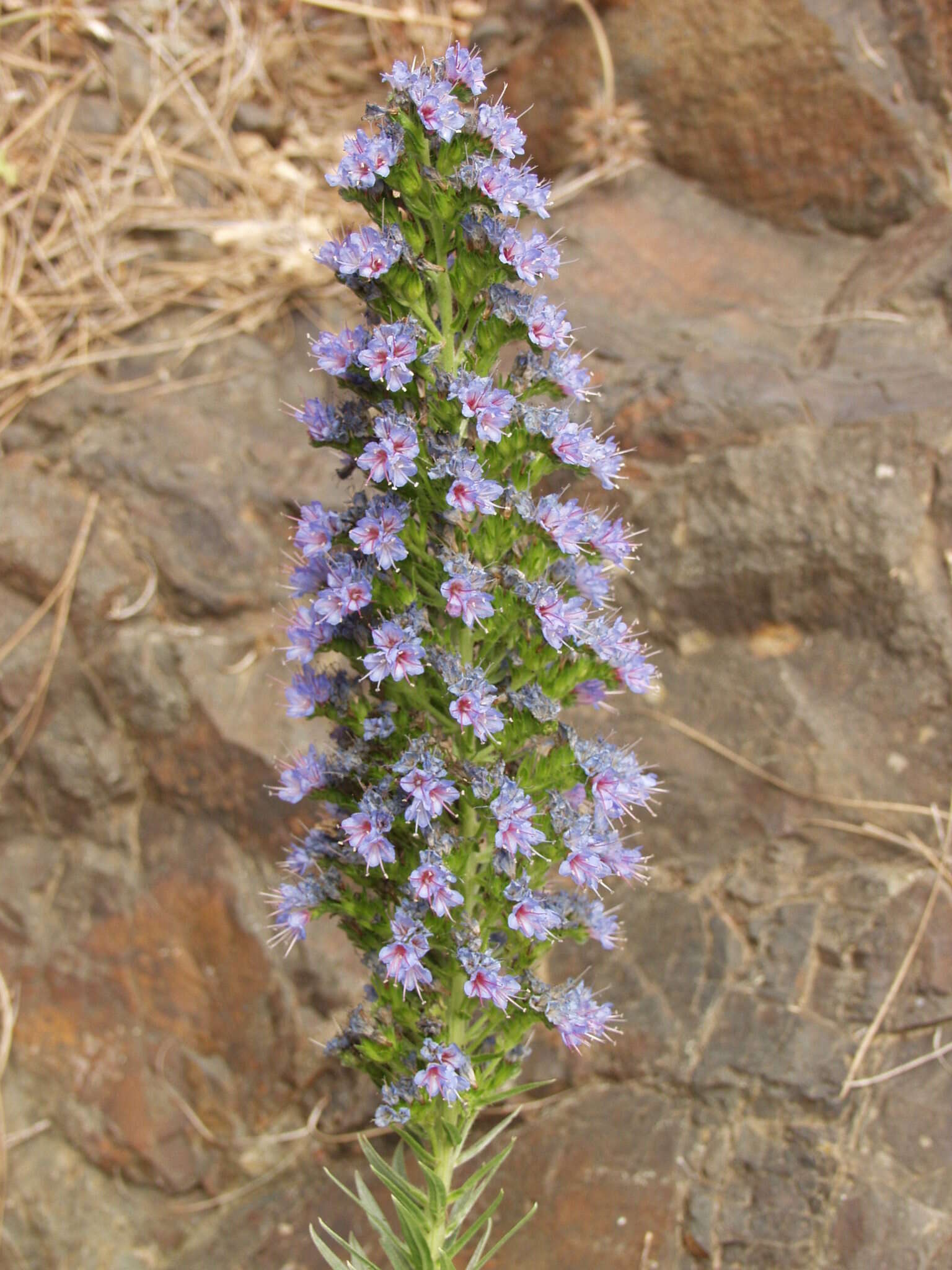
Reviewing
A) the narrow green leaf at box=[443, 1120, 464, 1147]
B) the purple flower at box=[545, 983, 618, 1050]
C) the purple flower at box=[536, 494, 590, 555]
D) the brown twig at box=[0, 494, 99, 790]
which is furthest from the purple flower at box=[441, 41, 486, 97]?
the brown twig at box=[0, 494, 99, 790]

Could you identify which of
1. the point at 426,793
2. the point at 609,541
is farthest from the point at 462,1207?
the point at 609,541

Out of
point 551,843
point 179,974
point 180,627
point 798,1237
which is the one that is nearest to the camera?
point 551,843

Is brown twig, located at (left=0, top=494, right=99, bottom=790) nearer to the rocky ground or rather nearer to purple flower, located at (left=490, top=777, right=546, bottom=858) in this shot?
the rocky ground

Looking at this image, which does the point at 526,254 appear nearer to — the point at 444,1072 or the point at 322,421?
the point at 322,421

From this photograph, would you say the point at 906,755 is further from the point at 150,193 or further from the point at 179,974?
the point at 150,193

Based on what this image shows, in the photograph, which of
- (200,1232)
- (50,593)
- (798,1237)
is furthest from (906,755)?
(50,593)
